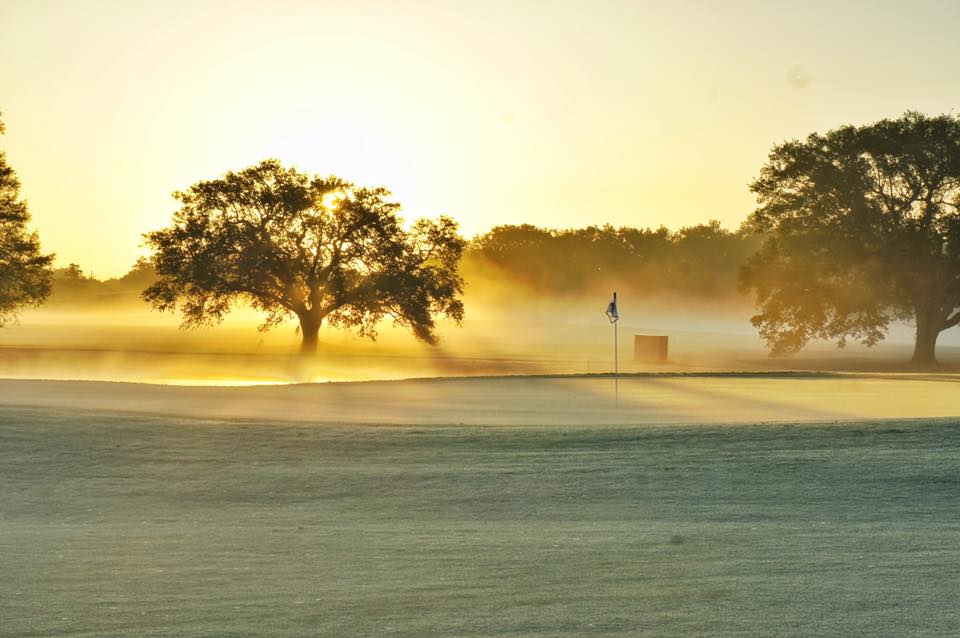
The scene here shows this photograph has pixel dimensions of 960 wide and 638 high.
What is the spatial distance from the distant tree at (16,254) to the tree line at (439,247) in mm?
65

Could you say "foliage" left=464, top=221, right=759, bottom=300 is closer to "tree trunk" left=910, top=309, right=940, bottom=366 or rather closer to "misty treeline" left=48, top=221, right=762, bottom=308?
"misty treeline" left=48, top=221, right=762, bottom=308

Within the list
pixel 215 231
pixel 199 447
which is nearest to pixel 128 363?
pixel 215 231

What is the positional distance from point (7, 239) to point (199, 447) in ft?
150

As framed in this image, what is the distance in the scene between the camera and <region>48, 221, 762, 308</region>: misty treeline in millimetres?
141375

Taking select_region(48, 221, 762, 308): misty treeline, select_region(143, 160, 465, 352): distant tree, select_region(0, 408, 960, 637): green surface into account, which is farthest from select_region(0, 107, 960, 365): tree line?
select_region(48, 221, 762, 308): misty treeline

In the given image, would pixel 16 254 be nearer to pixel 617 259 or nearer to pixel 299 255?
pixel 299 255

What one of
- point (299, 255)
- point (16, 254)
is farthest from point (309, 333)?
point (16, 254)

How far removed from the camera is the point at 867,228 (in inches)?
2228

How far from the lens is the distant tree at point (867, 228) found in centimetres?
5628

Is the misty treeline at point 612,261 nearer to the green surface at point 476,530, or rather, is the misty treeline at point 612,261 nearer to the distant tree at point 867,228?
the distant tree at point 867,228

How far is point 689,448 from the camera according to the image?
15.1 metres

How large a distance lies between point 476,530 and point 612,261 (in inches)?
5495

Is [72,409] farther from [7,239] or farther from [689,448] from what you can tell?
[7,239]

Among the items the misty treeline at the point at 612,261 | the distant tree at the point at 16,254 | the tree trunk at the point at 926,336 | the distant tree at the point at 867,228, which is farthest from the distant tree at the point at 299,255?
the misty treeline at the point at 612,261
